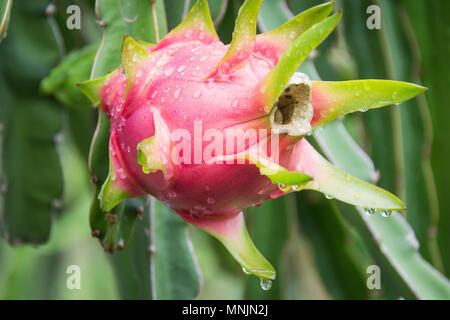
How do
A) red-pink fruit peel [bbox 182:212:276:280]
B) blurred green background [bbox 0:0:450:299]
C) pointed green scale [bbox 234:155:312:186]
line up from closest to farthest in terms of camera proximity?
pointed green scale [bbox 234:155:312:186]
red-pink fruit peel [bbox 182:212:276:280]
blurred green background [bbox 0:0:450:299]

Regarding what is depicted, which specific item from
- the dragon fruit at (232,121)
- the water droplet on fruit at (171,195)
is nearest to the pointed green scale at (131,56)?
the dragon fruit at (232,121)

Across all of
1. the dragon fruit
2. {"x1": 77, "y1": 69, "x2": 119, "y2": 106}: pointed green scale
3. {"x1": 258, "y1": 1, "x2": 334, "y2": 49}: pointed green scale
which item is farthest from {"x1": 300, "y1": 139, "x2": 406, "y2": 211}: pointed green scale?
{"x1": 77, "y1": 69, "x2": 119, "y2": 106}: pointed green scale

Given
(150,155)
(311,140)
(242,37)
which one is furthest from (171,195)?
(311,140)

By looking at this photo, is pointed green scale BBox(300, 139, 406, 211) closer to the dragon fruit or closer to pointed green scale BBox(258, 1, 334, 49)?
the dragon fruit

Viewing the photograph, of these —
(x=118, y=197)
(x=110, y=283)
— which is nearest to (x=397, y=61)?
(x=118, y=197)

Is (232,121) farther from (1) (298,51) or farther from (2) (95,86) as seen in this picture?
(2) (95,86)

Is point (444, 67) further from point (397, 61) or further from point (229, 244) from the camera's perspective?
point (229, 244)
